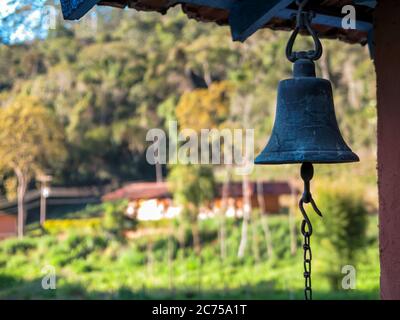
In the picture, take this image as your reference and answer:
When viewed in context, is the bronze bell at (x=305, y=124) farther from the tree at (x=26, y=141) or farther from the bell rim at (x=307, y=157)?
the tree at (x=26, y=141)

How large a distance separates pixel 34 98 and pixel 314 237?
24.4 ft

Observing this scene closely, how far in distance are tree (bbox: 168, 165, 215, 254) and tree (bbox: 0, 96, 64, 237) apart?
3.15m

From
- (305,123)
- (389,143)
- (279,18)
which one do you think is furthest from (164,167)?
(305,123)

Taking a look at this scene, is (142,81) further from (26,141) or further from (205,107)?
(26,141)

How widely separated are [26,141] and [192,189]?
3.84m

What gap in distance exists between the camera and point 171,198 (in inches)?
602

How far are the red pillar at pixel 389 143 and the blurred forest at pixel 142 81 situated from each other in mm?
13669

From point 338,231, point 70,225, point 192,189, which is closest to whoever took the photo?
point 338,231
